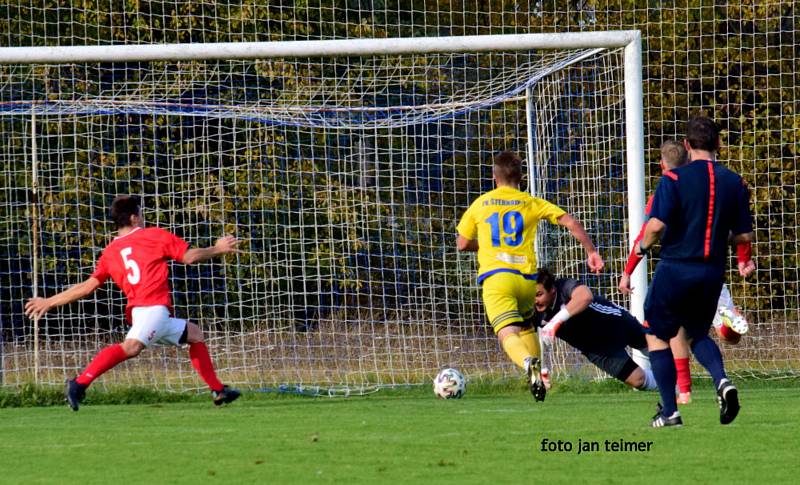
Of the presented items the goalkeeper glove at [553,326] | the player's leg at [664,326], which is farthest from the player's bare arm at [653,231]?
the goalkeeper glove at [553,326]

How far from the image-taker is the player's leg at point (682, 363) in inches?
370

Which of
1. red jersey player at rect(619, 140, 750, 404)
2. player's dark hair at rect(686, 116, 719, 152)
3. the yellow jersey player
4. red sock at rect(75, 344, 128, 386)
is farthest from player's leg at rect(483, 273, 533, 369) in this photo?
red sock at rect(75, 344, 128, 386)

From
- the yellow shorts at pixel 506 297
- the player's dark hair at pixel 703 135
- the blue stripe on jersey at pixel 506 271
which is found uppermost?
the player's dark hair at pixel 703 135

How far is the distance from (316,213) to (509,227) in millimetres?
4601

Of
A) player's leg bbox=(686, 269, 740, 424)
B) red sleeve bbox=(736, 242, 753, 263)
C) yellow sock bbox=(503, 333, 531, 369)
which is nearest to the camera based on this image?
player's leg bbox=(686, 269, 740, 424)

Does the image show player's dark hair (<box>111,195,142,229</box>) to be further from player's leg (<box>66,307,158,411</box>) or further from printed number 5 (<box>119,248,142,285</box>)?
player's leg (<box>66,307,158,411</box>)

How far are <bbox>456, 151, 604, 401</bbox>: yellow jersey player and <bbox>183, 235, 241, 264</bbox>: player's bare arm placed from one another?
1.56 meters

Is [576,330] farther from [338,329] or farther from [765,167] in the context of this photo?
[765,167]

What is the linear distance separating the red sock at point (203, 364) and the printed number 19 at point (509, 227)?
2414 mm

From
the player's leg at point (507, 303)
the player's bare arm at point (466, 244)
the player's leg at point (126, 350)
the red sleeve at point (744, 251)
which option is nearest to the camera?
the red sleeve at point (744, 251)

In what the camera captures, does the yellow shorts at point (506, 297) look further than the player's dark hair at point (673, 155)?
No

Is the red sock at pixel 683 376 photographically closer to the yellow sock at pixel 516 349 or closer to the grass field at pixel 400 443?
the grass field at pixel 400 443

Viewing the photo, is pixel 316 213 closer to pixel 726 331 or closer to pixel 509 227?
pixel 509 227

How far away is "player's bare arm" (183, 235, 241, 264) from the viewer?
9.26 m
